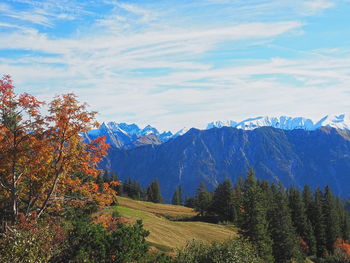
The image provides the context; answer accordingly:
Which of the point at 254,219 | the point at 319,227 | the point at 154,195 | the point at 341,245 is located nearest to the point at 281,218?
the point at 254,219

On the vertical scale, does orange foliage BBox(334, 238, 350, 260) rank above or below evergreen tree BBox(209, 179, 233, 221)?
below

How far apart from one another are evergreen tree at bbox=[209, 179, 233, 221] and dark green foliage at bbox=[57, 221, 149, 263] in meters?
86.3

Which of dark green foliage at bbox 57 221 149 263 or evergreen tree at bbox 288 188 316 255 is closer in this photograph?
dark green foliage at bbox 57 221 149 263

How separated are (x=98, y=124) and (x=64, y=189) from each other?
5.52 metres

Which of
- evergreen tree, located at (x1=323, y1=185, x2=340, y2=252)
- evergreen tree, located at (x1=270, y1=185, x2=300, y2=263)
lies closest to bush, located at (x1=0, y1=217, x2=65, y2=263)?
evergreen tree, located at (x1=270, y1=185, x2=300, y2=263)

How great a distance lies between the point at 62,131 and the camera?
1966 cm

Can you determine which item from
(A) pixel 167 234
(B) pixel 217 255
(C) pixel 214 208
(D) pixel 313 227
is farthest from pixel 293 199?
(B) pixel 217 255

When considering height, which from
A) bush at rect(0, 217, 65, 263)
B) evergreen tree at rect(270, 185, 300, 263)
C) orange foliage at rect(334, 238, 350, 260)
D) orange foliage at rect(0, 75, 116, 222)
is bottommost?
orange foliage at rect(334, 238, 350, 260)

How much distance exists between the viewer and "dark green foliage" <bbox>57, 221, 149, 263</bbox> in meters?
19.1

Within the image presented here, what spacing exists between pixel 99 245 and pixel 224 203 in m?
89.1

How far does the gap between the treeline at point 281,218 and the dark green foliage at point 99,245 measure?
28.1 meters

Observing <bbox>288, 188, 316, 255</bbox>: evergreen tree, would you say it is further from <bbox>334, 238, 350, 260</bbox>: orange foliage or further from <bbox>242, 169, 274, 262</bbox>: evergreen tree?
<bbox>242, 169, 274, 262</bbox>: evergreen tree

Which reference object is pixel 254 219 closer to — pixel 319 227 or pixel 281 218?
pixel 281 218

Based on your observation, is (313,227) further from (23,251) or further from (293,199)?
(23,251)
